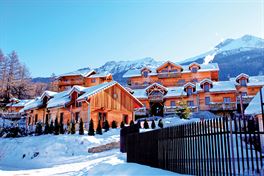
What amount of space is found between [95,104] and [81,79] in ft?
122

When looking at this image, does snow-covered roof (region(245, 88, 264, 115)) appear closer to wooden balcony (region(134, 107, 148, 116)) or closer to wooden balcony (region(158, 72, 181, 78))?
wooden balcony (region(134, 107, 148, 116))

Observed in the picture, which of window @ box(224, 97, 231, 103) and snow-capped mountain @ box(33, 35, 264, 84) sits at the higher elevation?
snow-capped mountain @ box(33, 35, 264, 84)

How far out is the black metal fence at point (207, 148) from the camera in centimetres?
823

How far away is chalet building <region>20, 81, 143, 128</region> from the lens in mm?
34438

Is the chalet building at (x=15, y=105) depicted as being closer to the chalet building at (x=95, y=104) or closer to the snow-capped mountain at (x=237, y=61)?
the chalet building at (x=95, y=104)

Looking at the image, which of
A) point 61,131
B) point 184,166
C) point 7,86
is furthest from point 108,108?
point 7,86

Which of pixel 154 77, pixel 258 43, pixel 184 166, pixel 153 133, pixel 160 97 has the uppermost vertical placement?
pixel 258 43

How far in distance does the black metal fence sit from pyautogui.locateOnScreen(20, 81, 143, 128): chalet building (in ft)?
70.7

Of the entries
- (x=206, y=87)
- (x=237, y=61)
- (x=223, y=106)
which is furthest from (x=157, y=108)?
(x=237, y=61)

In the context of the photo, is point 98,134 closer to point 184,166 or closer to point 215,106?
point 184,166

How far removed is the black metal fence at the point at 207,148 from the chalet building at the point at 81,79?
187 feet

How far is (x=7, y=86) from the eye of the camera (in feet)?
221

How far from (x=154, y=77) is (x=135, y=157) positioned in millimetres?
52079

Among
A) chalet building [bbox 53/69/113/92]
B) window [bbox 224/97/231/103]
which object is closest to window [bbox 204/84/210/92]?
window [bbox 224/97/231/103]
